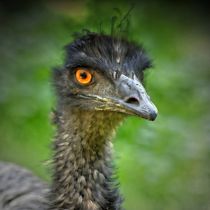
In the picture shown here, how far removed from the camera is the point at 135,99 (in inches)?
154

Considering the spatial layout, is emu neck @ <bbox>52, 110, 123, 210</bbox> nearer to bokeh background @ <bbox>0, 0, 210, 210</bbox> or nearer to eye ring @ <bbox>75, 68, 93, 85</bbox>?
eye ring @ <bbox>75, 68, 93, 85</bbox>

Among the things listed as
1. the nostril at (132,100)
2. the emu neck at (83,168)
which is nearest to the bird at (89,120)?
the emu neck at (83,168)

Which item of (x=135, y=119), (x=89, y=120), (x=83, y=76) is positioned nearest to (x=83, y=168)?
(x=89, y=120)

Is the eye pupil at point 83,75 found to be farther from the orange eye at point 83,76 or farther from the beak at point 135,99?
the beak at point 135,99

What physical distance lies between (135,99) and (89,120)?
1.28 feet

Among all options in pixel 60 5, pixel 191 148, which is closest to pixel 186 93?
pixel 191 148

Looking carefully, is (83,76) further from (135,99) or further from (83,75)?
(135,99)

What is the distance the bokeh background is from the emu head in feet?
3.70

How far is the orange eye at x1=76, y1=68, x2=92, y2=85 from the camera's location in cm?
417

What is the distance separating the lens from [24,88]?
6121 mm

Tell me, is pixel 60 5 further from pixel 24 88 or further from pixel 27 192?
pixel 27 192

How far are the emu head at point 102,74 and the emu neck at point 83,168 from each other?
4.5 inches

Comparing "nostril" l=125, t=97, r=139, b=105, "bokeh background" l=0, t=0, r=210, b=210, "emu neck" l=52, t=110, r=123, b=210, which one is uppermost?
"bokeh background" l=0, t=0, r=210, b=210

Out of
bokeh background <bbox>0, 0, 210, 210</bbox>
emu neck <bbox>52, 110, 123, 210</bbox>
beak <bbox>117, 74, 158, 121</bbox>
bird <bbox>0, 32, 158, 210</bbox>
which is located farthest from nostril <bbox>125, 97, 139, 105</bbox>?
bokeh background <bbox>0, 0, 210, 210</bbox>
